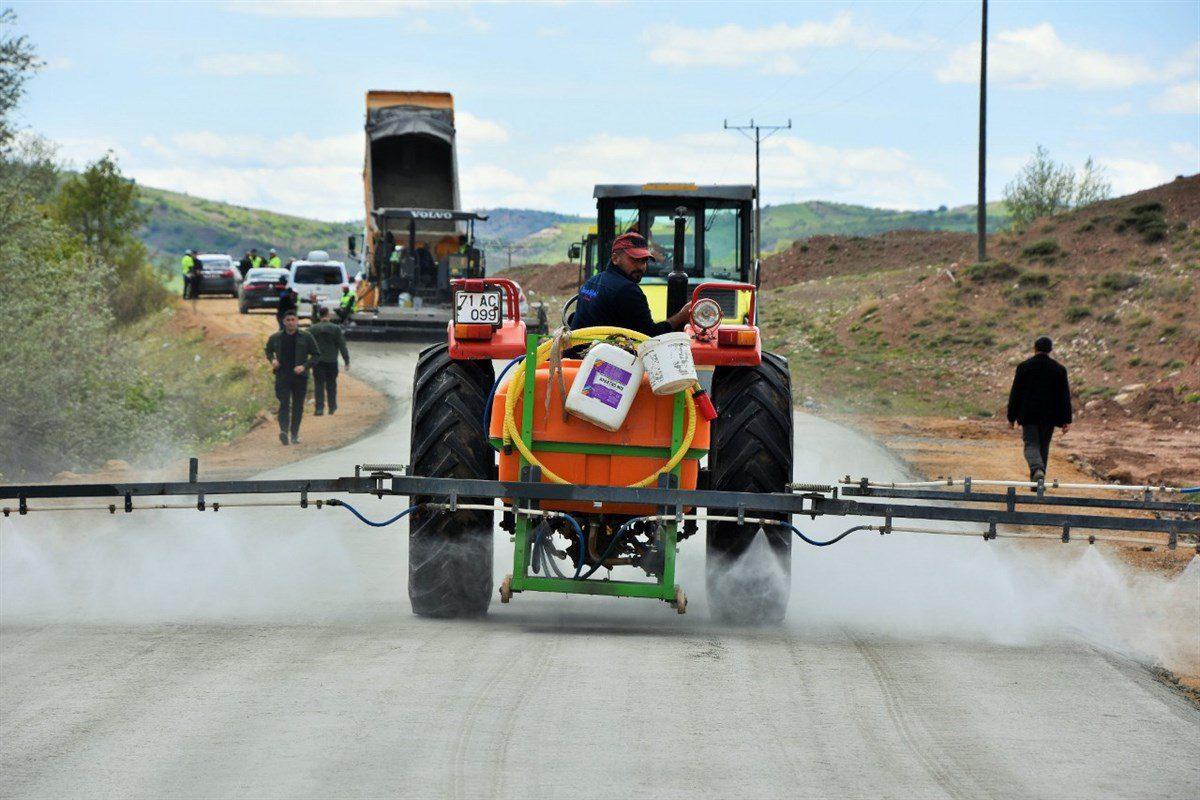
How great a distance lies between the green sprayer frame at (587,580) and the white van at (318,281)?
37.8m

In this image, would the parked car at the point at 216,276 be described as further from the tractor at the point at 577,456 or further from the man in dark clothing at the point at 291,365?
the tractor at the point at 577,456

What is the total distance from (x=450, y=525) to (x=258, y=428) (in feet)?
→ 64.5

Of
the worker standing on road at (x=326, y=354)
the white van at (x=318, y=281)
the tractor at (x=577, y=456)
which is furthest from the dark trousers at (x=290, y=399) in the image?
the white van at (x=318, y=281)

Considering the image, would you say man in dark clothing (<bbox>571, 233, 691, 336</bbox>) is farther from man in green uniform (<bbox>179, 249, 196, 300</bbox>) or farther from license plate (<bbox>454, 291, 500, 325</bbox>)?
man in green uniform (<bbox>179, 249, 196, 300</bbox>)

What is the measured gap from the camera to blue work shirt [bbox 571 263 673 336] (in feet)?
29.5

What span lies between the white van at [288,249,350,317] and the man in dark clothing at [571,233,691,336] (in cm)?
3720

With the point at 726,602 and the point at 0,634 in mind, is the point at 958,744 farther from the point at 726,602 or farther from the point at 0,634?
the point at 0,634

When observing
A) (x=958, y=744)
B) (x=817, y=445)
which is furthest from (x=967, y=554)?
(x=817, y=445)

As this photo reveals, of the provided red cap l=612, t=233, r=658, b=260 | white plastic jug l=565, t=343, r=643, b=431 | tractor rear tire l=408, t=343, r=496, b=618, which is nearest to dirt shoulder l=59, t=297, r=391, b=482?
tractor rear tire l=408, t=343, r=496, b=618

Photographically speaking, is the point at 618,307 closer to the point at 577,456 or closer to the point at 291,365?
the point at 577,456

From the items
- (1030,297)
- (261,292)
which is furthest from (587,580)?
(261,292)

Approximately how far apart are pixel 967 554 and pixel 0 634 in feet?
23.6

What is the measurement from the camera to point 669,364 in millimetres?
8203

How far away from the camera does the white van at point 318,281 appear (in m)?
45.9
